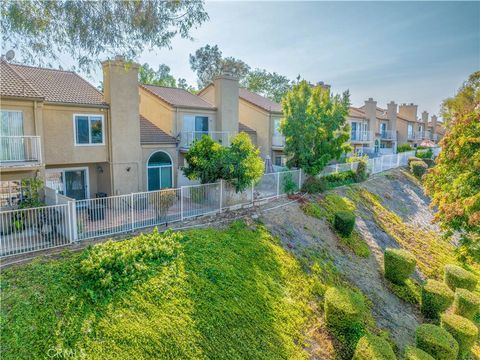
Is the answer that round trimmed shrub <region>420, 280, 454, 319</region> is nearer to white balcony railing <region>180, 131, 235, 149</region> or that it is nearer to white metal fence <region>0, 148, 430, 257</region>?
Answer: white metal fence <region>0, 148, 430, 257</region>

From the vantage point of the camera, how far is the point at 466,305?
14320 mm

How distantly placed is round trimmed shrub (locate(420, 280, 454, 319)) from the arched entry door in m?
16.4

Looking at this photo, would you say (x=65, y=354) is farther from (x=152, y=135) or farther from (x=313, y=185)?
(x=313, y=185)

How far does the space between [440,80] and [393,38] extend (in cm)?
973

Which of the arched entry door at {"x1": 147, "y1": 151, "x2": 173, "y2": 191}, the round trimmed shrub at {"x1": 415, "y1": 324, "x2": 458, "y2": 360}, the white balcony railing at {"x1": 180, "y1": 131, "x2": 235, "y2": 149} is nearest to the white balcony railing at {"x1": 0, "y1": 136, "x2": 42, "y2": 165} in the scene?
the arched entry door at {"x1": 147, "y1": 151, "x2": 173, "y2": 191}

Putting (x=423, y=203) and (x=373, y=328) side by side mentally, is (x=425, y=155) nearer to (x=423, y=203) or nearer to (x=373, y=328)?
(x=423, y=203)

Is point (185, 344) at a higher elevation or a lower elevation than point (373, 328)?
higher

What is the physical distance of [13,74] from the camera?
16234mm

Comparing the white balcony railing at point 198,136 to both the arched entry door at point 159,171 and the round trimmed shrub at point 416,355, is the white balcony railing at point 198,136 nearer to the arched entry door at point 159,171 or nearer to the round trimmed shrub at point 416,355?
the arched entry door at point 159,171

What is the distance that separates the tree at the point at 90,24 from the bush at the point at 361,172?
21.9 meters

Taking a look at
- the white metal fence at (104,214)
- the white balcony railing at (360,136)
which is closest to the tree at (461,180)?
the white metal fence at (104,214)

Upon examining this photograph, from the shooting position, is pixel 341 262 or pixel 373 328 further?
pixel 341 262

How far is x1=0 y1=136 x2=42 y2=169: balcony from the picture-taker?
1418cm

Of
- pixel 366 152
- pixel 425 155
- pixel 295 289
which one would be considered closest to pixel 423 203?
pixel 366 152
